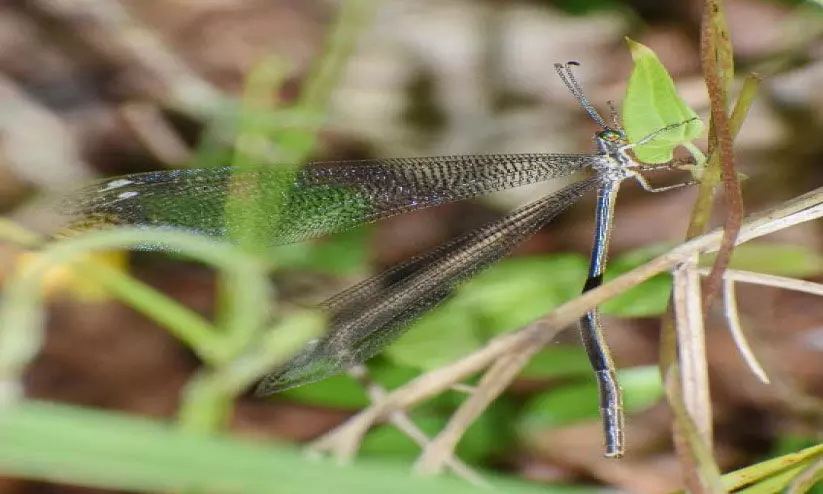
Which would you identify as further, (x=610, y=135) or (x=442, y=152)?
(x=442, y=152)

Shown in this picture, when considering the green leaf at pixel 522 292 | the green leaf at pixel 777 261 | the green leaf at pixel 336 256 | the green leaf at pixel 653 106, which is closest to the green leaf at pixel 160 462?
Answer: the green leaf at pixel 653 106

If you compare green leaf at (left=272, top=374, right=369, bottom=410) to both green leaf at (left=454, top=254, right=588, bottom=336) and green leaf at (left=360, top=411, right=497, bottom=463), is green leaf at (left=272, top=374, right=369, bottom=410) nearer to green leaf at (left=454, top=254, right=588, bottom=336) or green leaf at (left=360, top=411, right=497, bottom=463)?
green leaf at (left=360, top=411, right=497, bottom=463)

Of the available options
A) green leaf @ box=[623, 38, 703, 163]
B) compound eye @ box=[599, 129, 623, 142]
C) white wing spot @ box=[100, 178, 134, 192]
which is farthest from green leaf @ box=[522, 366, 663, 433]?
white wing spot @ box=[100, 178, 134, 192]

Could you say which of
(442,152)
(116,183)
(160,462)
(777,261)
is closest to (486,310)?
(777,261)

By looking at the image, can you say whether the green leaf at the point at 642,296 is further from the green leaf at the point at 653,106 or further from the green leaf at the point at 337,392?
the green leaf at the point at 337,392

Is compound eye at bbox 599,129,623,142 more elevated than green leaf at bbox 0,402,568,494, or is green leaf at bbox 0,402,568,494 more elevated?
compound eye at bbox 599,129,623,142

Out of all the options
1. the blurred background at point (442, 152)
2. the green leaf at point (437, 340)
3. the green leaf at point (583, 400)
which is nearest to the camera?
the green leaf at point (437, 340)

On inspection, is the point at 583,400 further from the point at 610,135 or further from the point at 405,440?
the point at 610,135

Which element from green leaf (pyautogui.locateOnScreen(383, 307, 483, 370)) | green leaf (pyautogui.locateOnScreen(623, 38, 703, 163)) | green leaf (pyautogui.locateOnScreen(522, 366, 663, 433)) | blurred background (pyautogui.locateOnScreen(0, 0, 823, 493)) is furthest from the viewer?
blurred background (pyautogui.locateOnScreen(0, 0, 823, 493))

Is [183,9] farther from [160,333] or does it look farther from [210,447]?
[210,447]
